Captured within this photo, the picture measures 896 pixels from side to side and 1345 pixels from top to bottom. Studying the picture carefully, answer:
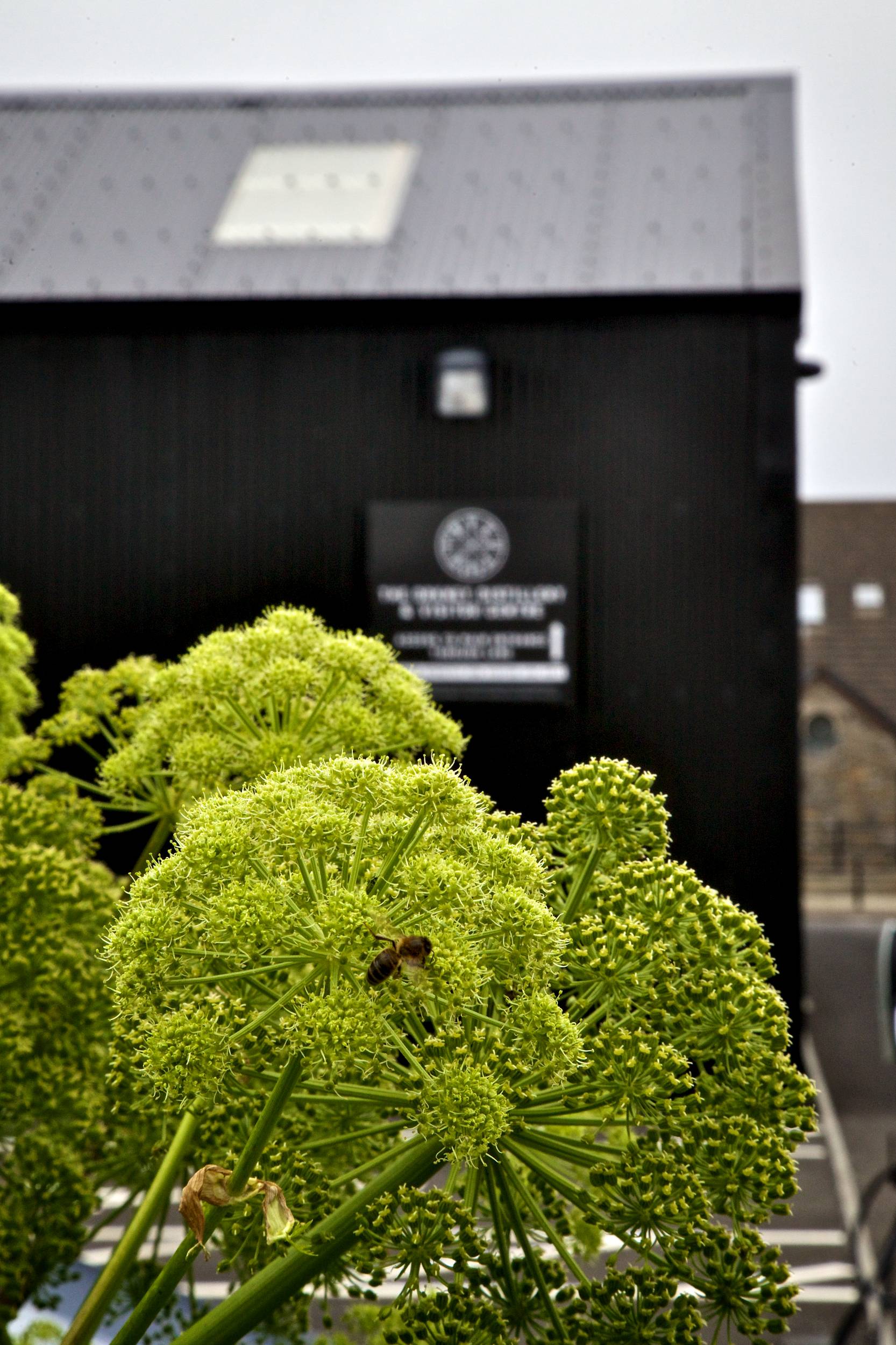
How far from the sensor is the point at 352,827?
35.0 inches

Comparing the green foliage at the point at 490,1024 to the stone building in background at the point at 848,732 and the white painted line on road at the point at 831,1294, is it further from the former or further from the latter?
the stone building in background at the point at 848,732

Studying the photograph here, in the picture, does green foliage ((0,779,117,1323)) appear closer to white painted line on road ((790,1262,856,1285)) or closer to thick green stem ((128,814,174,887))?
thick green stem ((128,814,174,887))

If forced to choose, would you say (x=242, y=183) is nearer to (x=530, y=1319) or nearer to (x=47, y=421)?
(x=47, y=421)

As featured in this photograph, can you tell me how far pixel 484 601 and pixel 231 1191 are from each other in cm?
664

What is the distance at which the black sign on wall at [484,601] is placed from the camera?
25.0 feet

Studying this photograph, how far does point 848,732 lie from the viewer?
18250 mm

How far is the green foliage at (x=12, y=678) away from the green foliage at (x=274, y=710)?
1.23 ft

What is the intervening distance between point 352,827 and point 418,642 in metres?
6.77

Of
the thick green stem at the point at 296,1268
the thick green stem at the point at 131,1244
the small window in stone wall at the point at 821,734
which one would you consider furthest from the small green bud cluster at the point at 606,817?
the small window in stone wall at the point at 821,734

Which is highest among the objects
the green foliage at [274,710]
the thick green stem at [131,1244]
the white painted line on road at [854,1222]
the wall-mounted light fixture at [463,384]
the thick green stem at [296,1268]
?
the wall-mounted light fixture at [463,384]

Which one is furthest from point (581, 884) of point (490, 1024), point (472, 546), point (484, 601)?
point (472, 546)

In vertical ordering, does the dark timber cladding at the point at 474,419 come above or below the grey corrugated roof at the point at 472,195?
below

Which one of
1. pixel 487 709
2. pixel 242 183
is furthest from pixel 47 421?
pixel 487 709

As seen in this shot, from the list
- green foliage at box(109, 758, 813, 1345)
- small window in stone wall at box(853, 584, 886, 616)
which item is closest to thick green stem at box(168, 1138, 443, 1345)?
green foliage at box(109, 758, 813, 1345)
